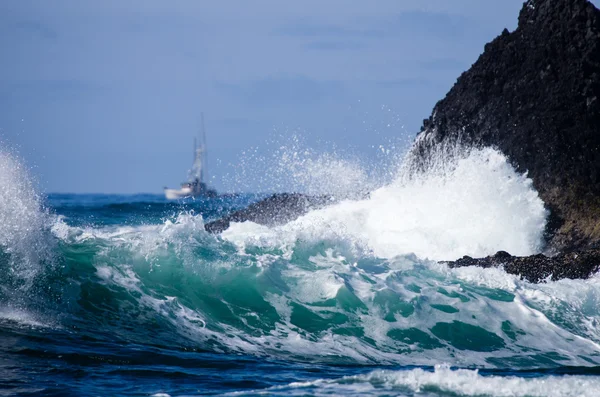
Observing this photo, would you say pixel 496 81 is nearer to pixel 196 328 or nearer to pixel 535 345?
pixel 535 345

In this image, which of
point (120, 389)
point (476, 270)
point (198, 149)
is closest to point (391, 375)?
point (120, 389)

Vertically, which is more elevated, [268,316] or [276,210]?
[276,210]

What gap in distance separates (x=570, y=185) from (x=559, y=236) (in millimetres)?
1130

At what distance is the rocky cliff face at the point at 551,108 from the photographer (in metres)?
17.4

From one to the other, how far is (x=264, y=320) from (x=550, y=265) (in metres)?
5.83

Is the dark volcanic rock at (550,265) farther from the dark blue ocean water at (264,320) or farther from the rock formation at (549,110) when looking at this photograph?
the rock formation at (549,110)

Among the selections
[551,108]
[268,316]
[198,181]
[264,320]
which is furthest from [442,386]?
[198,181]

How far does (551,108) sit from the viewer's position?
17906 millimetres

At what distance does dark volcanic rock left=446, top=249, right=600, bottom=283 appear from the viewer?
46.7 feet

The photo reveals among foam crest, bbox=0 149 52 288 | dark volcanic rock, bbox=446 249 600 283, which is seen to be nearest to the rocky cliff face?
dark volcanic rock, bbox=446 249 600 283

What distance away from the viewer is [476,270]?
14.4m

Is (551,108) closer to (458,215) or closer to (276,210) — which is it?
(458,215)

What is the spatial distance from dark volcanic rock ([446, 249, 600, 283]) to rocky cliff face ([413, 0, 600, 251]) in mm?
1622

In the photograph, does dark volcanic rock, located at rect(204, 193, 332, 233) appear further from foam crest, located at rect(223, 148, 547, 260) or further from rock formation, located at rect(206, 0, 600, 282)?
rock formation, located at rect(206, 0, 600, 282)
